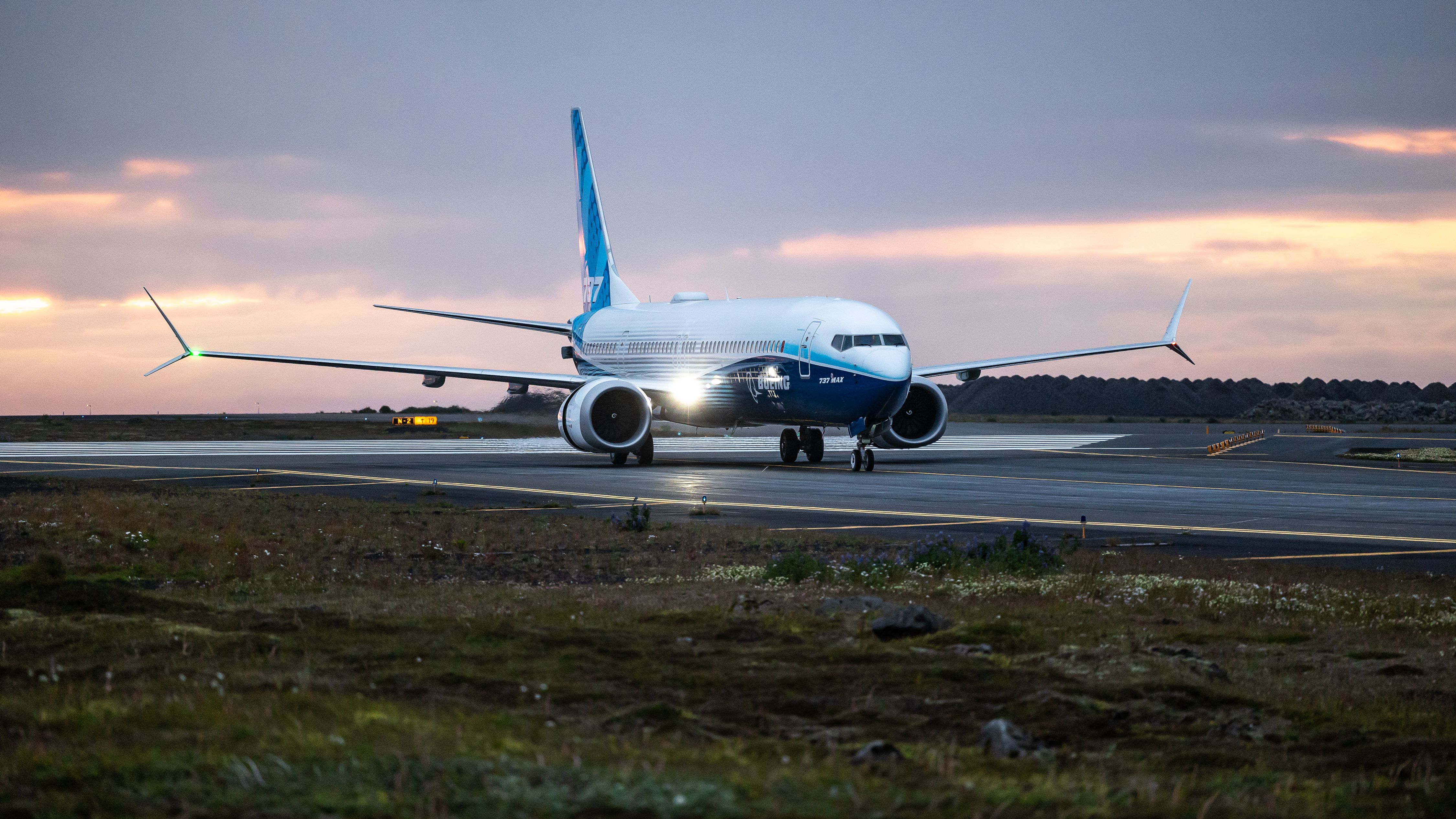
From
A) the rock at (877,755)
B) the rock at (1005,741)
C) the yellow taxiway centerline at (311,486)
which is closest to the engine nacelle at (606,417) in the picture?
the yellow taxiway centerline at (311,486)

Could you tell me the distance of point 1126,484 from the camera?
111 feet

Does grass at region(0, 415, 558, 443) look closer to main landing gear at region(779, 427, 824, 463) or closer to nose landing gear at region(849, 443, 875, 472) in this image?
main landing gear at region(779, 427, 824, 463)

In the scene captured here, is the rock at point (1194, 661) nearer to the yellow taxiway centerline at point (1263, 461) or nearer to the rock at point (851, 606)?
the rock at point (851, 606)

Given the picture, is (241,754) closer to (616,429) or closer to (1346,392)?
(616,429)

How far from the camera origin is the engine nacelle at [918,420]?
146 feet

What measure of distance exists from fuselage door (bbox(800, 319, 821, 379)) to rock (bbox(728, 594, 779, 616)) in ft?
85.9

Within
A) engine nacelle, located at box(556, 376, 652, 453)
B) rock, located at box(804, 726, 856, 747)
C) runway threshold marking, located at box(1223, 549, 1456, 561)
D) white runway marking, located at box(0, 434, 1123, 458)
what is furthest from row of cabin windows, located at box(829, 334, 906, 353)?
rock, located at box(804, 726, 856, 747)

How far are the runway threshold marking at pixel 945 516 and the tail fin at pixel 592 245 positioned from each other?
2084 cm

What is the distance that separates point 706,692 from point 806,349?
31098mm

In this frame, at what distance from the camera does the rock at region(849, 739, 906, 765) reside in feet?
21.8

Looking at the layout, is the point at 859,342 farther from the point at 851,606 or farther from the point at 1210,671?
the point at 1210,671

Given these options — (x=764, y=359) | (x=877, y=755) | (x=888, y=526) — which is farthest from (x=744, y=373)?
(x=877, y=755)

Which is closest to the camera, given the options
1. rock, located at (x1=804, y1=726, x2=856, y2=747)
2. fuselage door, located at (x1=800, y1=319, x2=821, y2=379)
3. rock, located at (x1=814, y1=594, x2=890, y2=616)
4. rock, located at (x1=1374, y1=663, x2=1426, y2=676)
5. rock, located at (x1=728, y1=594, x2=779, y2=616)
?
rock, located at (x1=804, y1=726, x2=856, y2=747)

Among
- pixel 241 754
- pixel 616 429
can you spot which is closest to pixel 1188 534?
pixel 241 754
